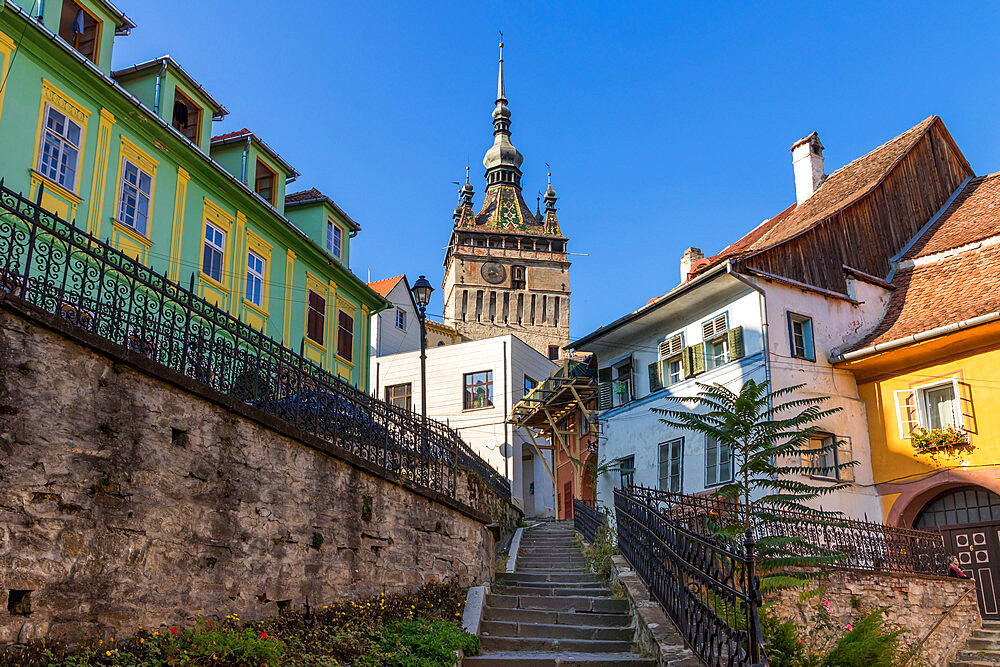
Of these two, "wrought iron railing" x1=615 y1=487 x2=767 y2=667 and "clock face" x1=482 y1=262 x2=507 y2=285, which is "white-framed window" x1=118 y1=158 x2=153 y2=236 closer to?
"wrought iron railing" x1=615 y1=487 x2=767 y2=667

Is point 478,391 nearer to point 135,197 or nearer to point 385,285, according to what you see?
point 385,285

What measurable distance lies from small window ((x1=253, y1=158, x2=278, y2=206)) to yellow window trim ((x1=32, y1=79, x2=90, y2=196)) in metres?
6.27

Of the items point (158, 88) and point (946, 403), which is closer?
point (158, 88)

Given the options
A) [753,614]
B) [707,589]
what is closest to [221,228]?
[707,589]

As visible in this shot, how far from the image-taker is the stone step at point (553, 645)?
446 inches

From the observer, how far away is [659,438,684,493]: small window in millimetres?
24188

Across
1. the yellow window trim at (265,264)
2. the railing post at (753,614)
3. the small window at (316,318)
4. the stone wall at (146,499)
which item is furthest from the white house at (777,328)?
the railing post at (753,614)

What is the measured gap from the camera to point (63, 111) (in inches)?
612

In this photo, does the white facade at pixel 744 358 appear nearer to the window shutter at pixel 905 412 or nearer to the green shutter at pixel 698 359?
the green shutter at pixel 698 359

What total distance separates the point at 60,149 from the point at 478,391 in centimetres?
2622

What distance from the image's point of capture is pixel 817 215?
2603 centimetres

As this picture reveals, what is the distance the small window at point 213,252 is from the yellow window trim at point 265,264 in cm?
94

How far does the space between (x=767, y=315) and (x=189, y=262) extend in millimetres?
13586

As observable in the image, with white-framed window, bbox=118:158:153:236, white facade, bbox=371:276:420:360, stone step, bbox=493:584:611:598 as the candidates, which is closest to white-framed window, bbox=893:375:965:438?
stone step, bbox=493:584:611:598
